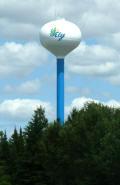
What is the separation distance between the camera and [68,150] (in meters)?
55.8

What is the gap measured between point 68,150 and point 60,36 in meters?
11.1

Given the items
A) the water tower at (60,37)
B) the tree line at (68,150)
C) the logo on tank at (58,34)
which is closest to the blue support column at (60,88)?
the water tower at (60,37)

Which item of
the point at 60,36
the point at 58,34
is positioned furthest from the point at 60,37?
the point at 58,34

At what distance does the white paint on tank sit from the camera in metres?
60.5

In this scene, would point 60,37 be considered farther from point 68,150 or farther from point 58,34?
point 68,150

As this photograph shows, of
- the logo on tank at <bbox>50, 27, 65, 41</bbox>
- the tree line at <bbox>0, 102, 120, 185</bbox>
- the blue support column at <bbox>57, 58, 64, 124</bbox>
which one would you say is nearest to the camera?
the tree line at <bbox>0, 102, 120, 185</bbox>

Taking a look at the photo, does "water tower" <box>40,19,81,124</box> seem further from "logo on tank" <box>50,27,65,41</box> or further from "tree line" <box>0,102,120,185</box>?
"tree line" <box>0,102,120,185</box>

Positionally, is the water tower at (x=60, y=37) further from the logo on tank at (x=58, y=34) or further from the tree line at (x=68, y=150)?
the tree line at (x=68, y=150)

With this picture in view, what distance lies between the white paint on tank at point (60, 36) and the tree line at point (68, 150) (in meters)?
5.88

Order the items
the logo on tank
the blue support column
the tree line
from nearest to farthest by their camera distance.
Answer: the tree line < the logo on tank < the blue support column

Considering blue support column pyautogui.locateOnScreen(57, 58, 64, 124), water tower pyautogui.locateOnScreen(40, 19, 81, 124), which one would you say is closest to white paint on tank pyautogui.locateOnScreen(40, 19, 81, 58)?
water tower pyautogui.locateOnScreen(40, 19, 81, 124)

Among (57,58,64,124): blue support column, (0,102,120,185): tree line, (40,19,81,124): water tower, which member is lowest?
(0,102,120,185): tree line

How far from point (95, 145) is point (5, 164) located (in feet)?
36.5

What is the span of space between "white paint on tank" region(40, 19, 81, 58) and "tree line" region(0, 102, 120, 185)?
5885 millimetres
